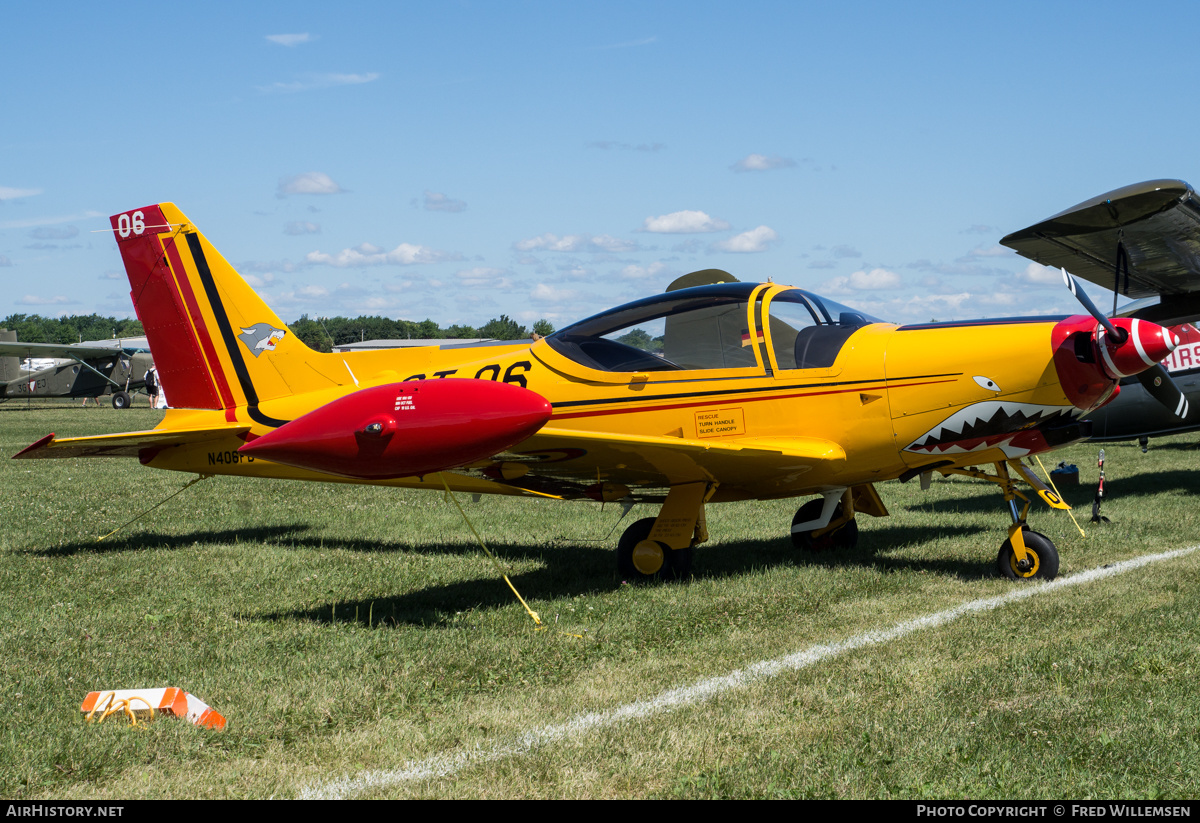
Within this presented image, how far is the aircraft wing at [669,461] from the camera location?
6.32m

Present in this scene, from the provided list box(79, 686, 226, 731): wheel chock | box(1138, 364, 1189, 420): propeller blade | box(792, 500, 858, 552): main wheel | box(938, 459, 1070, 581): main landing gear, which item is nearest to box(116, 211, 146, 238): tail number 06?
box(79, 686, 226, 731): wheel chock

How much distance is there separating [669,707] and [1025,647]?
7.15ft

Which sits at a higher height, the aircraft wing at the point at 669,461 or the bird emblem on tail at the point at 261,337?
the bird emblem on tail at the point at 261,337

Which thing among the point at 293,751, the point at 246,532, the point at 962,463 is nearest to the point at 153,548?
the point at 246,532

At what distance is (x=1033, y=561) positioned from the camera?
7.17 meters

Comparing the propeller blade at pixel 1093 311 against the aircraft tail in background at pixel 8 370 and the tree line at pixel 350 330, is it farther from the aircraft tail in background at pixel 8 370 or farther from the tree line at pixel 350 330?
the tree line at pixel 350 330

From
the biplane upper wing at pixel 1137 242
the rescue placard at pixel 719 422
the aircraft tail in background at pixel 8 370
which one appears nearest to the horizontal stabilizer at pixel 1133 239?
the biplane upper wing at pixel 1137 242

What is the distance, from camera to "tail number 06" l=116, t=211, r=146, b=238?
9.12 m

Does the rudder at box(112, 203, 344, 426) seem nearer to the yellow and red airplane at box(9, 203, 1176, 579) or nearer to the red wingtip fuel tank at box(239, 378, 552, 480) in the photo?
the yellow and red airplane at box(9, 203, 1176, 579)

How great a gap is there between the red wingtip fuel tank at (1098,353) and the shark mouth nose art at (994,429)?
0.62ft

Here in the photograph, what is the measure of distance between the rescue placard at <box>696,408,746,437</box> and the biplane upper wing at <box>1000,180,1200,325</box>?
374cm

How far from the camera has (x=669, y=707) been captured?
174 inches

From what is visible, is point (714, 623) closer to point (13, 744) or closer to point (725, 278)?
point (13, 744)

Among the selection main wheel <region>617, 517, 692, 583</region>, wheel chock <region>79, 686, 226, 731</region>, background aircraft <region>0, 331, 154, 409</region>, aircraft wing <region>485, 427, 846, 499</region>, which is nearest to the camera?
wheel chock <region>79, 686, 226, 731</region>
